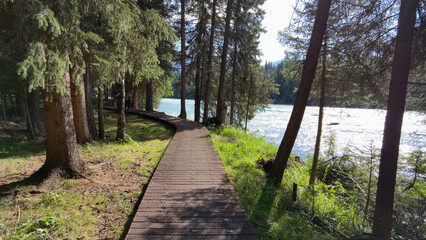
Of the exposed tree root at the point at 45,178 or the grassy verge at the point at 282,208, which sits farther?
the exposed tree root at the point at 45,178

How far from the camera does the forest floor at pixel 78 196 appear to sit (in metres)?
2.98

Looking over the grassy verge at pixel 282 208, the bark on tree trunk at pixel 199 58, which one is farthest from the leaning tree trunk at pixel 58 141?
the bark on tree trunk at pixel 199 58

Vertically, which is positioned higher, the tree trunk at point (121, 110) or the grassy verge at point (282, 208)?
the tree trunk at point (121, 110)

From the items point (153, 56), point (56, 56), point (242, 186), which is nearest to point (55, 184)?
point (56, 56)

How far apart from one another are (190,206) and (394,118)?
4.20 m

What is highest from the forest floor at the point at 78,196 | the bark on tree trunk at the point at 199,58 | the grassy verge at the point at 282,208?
the bark on tree trunk at the point at 199,58

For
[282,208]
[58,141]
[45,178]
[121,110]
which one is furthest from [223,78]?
[45,178]

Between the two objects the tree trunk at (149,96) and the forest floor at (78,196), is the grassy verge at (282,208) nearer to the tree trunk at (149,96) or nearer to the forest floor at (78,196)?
the forest floor at (78,196)

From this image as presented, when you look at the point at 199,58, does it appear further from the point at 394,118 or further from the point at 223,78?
the point at 394,118

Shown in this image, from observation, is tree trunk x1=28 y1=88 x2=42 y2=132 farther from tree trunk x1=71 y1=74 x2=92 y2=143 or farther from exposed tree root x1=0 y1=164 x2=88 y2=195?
exposed tree root x1=0 y1=164 x2=88 y2=195

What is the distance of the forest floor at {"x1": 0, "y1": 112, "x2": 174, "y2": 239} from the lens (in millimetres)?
2980

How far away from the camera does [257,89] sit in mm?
17219

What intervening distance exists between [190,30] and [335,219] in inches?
587

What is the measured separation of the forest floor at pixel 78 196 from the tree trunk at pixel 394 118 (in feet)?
15.7
